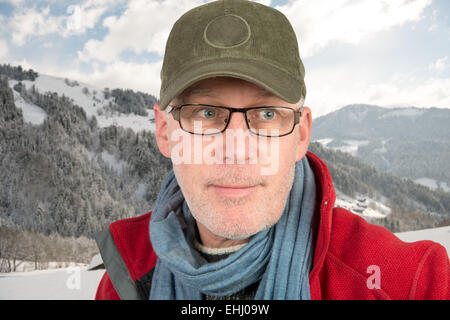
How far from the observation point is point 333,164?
3005cm

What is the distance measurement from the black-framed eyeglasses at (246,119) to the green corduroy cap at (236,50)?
87 millimetres

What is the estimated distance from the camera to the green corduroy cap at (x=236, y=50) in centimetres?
98

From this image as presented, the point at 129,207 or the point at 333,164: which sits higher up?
the point at 333,164

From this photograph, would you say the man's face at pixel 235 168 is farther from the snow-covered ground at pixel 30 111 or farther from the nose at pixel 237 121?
the snow-covered ground at pixel 30 111

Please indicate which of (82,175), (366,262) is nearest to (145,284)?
(366,262)

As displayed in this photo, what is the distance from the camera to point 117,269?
143cm

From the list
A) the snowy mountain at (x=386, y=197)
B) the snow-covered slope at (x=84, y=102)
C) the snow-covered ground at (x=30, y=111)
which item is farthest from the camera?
the snow-covered slope at (x=84, y=102)

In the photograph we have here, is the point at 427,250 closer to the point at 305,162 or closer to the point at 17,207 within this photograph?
the point at 305,162

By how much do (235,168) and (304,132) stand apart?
46 centimetres

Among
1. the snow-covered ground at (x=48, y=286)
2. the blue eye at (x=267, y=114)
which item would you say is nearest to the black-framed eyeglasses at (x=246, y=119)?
the blue eye at (x=267, y=114)

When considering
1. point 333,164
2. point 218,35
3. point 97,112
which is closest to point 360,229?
point 218,35

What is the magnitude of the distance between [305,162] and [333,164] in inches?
1212

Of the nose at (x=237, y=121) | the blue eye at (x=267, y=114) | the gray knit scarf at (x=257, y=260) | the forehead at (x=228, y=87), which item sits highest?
the forehead at (x=228, y=87)

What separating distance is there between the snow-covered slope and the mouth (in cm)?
2642
